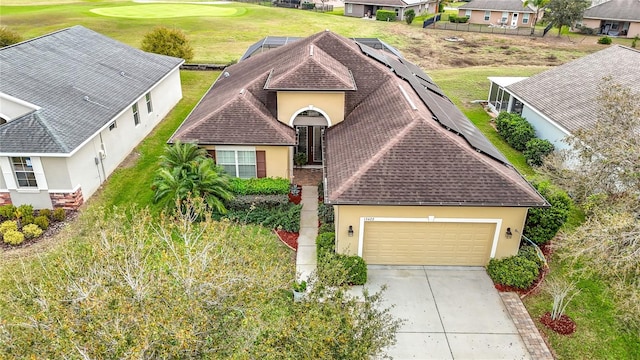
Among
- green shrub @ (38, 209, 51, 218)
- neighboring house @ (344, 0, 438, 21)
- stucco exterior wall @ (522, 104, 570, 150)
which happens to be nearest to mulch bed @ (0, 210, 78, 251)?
green shrub @ (38, 209, 51, 218)

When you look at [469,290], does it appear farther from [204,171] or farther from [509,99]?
[509,99]

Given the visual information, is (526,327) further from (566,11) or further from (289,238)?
(566,11)

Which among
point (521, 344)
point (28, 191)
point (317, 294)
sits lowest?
point (521, 344)

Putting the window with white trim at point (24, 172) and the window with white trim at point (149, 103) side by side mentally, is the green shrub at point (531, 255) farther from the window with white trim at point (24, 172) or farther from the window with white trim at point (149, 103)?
the window with white trim at point (149, 103)

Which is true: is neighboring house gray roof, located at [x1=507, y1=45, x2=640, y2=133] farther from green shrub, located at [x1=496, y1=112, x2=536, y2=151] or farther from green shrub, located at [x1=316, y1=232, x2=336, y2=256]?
green shrub, located at [x1=316, y1=232, x2=336, y2=256]

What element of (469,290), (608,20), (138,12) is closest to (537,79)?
(469,290)
